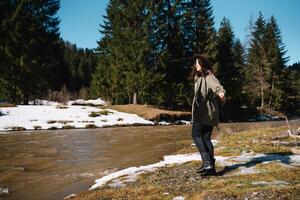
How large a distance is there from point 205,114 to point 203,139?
1.63ft

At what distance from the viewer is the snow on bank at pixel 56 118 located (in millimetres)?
21781

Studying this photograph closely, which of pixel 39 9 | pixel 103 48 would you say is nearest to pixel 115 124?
pixel 39 9

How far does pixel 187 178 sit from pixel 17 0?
33.9 meters

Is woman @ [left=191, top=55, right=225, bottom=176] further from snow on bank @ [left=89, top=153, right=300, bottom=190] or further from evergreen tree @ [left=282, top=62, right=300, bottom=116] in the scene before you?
evergreen tree @ [left=282, top=62, right=300, bottom=116]

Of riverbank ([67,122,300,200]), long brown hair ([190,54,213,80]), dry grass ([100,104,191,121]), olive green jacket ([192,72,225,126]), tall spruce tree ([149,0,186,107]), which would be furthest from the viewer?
tall spruce tree ([149,0,186,107])

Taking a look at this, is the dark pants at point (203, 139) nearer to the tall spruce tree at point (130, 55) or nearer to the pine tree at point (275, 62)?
the tall spruce tree at point (130, 55)

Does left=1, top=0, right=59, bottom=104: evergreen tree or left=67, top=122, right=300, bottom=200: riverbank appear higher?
left=1, top=0, right=59, bottom=104: evergreen tree

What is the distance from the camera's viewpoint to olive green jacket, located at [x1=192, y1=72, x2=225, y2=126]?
242 inches

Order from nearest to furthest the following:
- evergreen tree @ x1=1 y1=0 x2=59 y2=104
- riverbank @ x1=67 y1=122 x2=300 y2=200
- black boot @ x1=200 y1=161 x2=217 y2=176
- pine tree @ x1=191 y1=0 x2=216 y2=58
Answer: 1. riverbank @ x1=67 y1=122 x2=300 y2=200
2. black boot @ x1=200 y1=161 x2=217 y2=176
3. evergreen tree @ x1=1 y1=0 x2=59 y2=104
4. pine tree @ x1=191 y1=0 x2=216 y2=58

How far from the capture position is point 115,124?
24375mm

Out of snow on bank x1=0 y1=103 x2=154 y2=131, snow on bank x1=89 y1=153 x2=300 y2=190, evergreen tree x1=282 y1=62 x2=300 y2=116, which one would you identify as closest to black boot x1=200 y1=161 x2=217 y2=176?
snow on bank x1=89 y1=153 x2=300 y2=190

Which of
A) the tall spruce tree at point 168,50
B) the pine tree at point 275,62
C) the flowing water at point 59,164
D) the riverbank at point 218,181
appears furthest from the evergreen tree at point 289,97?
the riverbank at point 218,181

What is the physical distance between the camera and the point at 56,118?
78.2 feet

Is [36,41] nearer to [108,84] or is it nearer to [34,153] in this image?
[108,84]
